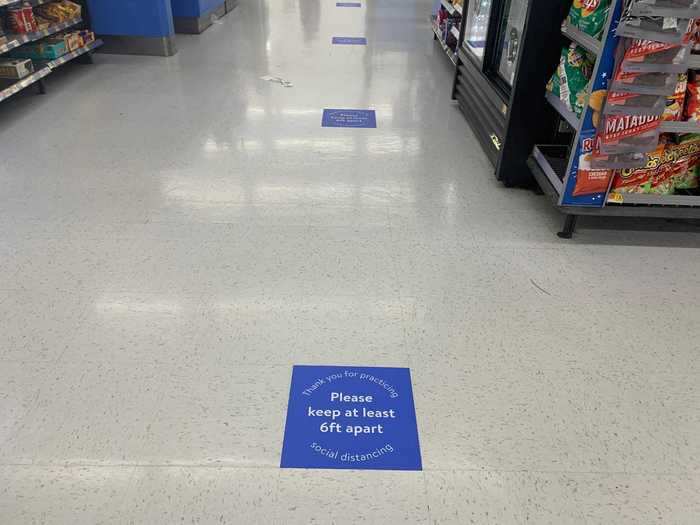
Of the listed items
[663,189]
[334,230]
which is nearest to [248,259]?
[334,230]

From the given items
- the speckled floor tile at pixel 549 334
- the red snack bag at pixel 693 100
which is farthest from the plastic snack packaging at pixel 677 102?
the speckled floor tile at pixel 549 334

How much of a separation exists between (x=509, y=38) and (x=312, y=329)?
8.69 feet

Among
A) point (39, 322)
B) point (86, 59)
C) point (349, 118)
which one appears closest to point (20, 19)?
point (86, 59)

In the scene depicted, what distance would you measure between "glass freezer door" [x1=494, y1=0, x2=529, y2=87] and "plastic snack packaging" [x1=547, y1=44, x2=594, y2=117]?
2.46ft

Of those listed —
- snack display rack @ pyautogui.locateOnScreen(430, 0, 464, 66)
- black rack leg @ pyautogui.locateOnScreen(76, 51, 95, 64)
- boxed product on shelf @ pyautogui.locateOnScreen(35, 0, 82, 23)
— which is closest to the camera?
boxed product on shelf @ pyautogui.locateOnScreen(35, 0, 82, 23)

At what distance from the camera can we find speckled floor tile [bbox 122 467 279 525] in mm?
1443

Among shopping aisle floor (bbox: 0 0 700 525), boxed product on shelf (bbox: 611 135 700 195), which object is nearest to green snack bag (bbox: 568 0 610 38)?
boxed product on shelf (bbox: 611 135 700 195)

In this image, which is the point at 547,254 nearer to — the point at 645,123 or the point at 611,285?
the point at 611,285

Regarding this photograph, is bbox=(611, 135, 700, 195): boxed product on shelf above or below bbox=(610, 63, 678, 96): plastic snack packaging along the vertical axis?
below

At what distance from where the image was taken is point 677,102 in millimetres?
2412

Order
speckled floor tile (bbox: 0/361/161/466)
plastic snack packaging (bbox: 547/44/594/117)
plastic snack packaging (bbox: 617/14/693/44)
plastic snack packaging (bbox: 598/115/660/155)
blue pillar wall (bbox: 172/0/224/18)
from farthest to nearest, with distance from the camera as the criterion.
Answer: blue pillar wall (bbox: 172/0/224/18), plastic snack packaging (bbox: 547/44/594/117), plastic snack packaging (bbox: 598/115/660/155), plastic snack packaging (bbox: 617/14/693/44), speckled floor tile (bbox: 0/361/161/466)

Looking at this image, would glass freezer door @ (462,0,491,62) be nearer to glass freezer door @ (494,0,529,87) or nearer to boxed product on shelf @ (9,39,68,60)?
glass freezer door @ (494,0,529,87)

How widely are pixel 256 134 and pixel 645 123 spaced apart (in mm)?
2615

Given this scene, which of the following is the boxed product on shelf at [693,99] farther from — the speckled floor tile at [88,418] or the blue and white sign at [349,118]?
the speckled floor tile at [88,418]
